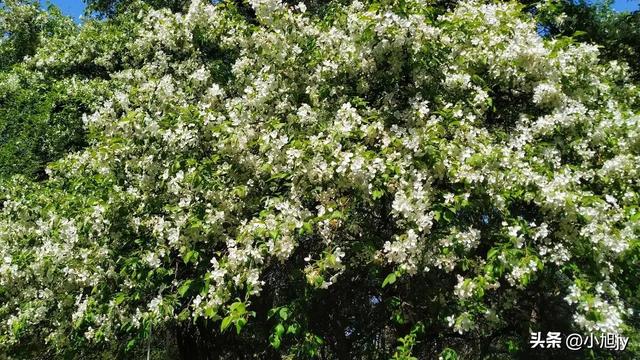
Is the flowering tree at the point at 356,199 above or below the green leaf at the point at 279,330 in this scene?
above

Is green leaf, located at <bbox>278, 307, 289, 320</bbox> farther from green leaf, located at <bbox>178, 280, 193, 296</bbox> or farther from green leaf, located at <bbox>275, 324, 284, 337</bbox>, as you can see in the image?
green leaf, located at <bbox>178, 280, 193, 296</bbox>

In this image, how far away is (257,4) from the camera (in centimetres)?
579

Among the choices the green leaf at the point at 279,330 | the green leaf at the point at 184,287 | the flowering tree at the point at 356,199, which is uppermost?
the flowering tree at the point at 356,199

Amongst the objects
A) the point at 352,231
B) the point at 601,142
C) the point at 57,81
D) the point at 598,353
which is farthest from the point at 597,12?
the point at 57,81

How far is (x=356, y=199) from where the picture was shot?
471cm

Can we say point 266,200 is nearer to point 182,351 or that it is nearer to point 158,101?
point 158,101

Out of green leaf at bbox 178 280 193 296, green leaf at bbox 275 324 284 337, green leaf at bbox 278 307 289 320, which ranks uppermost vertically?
green leaf at bbox 178 280 193 296

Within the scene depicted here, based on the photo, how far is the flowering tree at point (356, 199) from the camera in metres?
4.34

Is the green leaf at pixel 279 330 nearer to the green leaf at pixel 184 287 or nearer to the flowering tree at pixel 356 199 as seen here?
the flowering tree at pixel 356 199

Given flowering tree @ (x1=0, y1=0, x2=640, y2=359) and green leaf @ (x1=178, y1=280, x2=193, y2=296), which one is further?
green leaf @ (x1=178, y1=280, x2=193, y2=296)

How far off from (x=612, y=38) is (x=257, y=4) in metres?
7.46

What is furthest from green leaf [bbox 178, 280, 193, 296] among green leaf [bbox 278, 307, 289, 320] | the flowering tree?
green leaf [bbox 278, 307, 289, 320]

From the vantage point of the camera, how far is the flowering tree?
4.34 metres

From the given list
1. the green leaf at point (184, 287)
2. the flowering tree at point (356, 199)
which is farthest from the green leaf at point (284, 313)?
the green leaf at point (184, 287)
